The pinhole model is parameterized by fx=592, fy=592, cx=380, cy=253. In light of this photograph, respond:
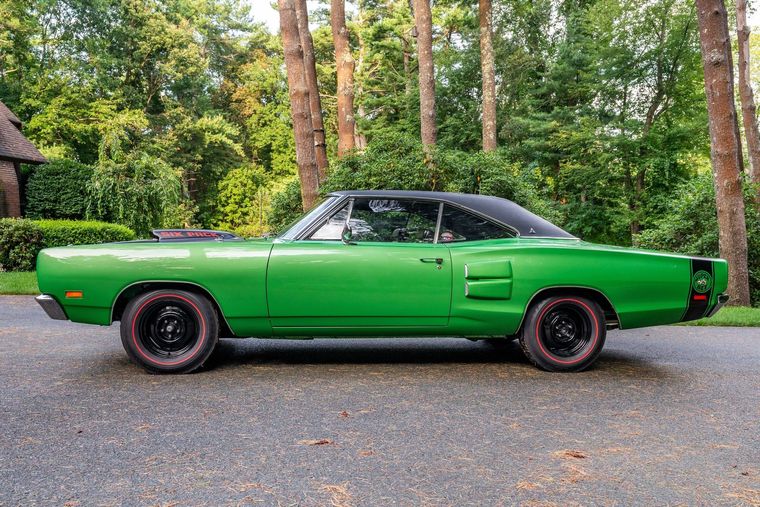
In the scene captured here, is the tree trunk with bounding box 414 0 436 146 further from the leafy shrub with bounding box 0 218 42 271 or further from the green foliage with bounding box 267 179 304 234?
the leafy shrub with bounding box 0 218 42 271

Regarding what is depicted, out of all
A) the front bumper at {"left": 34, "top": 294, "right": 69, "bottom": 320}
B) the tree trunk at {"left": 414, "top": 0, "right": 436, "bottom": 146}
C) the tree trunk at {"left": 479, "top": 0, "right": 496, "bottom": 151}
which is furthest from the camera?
the tree trunk at {"left": 479, "top": 0, "right": 496, "bottom": 151}

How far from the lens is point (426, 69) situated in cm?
1524

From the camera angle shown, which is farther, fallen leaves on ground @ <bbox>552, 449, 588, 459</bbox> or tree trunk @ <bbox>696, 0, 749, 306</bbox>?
tree trunk @ <bbox>696, 0, 749, 306</bbox>

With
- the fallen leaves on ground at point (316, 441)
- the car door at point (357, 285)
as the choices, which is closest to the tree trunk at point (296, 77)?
the car door at point (357, 285)

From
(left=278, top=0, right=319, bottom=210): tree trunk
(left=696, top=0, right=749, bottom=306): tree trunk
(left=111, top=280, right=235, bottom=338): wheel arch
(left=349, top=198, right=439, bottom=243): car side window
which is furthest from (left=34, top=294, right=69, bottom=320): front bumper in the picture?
(left=696, top=0, right=749, bottom=306): tree trunk

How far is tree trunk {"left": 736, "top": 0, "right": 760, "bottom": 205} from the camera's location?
15617 mm

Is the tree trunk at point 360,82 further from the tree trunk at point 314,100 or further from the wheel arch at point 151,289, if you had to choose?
the wheel arch at point 151,289

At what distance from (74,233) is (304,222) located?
42.2ft

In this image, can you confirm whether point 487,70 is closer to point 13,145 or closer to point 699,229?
point 699,229

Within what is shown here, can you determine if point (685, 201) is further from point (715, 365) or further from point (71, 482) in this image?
point (71, 482)

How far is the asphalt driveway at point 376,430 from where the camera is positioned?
8.79 feet

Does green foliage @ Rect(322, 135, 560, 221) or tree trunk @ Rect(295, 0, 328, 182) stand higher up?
tree trunk @ Rect(295, 0, 328, 182)

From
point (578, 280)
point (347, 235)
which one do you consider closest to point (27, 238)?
point (347, 235)

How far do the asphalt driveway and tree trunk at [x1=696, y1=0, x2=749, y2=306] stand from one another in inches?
203
